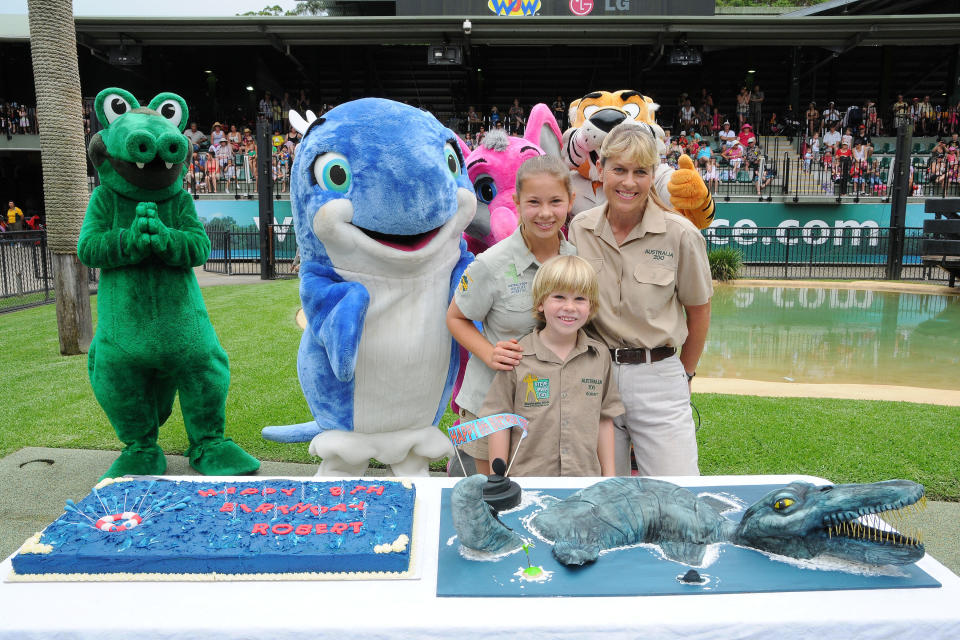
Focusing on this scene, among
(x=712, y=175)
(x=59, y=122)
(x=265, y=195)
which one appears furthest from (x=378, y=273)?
(x=712, y=175)

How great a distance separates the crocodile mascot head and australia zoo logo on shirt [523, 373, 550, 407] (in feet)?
7.20

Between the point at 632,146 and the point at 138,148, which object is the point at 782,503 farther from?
the point at 138,148

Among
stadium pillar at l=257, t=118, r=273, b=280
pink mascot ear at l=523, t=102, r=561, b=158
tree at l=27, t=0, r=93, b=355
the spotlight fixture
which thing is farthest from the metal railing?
pink mascot ear at l=523, t=102, r=561, b=158

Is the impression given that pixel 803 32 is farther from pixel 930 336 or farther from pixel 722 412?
pixel 722 412

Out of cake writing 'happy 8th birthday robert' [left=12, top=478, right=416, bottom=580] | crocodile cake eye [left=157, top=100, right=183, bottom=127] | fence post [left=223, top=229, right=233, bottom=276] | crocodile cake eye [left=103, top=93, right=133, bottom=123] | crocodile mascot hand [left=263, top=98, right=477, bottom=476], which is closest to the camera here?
cake writing 'happy 8th birthday robert' [left=12, top=478, right=416, bottom=580]

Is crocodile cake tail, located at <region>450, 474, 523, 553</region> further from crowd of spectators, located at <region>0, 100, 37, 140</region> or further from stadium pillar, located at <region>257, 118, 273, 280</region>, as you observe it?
crowd of spectators, located at <region>0, 100, 37, 140</region>

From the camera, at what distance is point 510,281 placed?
2633mm

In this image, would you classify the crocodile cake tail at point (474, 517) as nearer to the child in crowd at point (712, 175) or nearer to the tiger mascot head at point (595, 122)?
the tiger mascot head at point (595, 122)

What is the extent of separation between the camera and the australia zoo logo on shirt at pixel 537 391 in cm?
241

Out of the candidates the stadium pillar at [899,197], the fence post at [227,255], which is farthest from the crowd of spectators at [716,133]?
the stadium pillar at [899,197]

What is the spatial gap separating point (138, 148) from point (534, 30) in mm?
16634

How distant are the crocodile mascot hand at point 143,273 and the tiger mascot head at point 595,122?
2.01 meters

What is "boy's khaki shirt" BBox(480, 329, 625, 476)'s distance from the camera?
7.89ft

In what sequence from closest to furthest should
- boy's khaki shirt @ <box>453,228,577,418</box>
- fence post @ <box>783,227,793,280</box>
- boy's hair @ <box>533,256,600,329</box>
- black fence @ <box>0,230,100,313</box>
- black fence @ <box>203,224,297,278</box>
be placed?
boy's hair @ <box>533,256,600,329</box>
boy's khaki shirt @ <box>453,228,577,418</box>
black fence @ <box>0,230,100,313</box>
fence post @ <box>783,227,793,280</box>
black fence @ <box>203,224,297,278</box>
